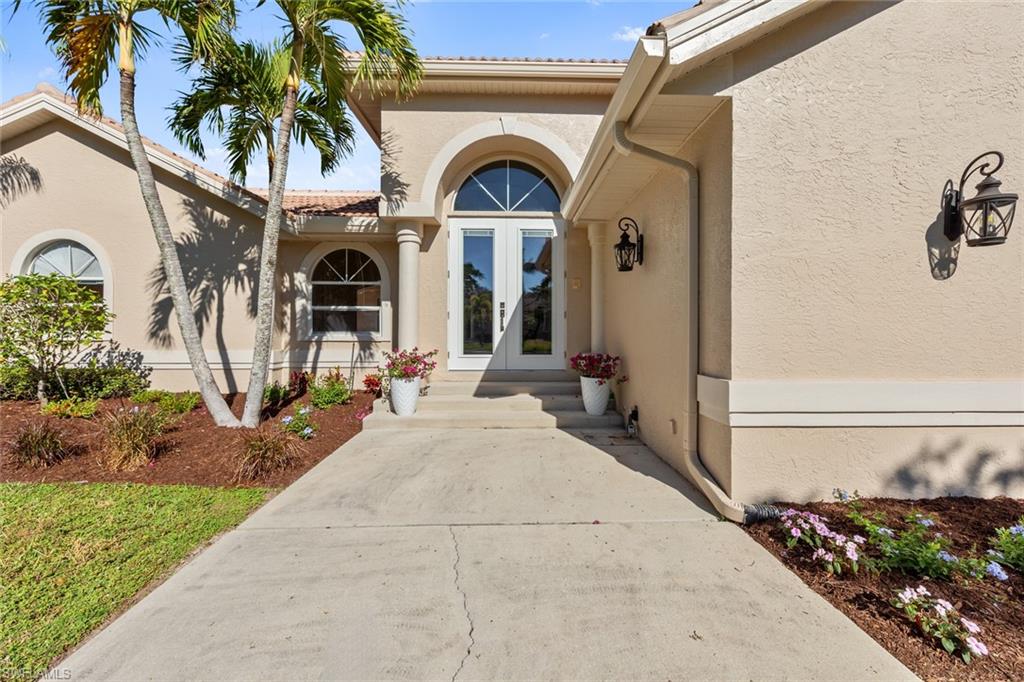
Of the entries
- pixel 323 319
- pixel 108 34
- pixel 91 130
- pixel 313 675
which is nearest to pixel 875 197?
pixel 313 675

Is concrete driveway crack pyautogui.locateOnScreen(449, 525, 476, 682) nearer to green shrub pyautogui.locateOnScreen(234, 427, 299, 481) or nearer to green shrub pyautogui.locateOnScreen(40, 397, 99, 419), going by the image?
green shrub pyautogui.locateOnScreen(234, 427, 299, 481)

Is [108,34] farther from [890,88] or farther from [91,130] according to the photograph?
[890,88]

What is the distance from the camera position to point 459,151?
24.0ft

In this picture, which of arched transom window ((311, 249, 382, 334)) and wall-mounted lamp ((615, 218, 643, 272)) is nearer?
wall-mounted lamp ((615, 218, 643, 272))

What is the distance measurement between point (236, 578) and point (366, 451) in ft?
8.30

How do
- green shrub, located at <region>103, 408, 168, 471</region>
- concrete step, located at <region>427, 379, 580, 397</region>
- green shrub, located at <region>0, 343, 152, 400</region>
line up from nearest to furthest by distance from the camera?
1. green shrub, located at <region>103, 408, 168, 471</region>
2. green shrub, located at <region>0, 343, 152, 400</region>
3. concrete step, located at <region>427, 379, 580, 397</region>

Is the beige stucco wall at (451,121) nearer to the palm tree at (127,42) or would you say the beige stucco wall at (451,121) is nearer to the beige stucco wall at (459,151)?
the beige stucco wall at (459,151)

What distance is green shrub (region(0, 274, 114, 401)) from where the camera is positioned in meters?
6.30

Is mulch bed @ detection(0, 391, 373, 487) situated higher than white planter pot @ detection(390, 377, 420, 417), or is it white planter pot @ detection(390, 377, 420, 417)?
white planter pot @ detection(390, 377, 420, 417)

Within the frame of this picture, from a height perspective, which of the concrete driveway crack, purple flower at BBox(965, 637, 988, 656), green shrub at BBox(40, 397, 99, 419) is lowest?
the concrete driveway crack

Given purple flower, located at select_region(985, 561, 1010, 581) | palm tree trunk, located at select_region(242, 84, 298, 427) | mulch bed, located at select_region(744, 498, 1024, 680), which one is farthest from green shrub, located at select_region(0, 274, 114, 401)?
purple flower, located at select_region(985, 561, 1010, 581)

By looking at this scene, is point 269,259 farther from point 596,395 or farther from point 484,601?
point 484,601

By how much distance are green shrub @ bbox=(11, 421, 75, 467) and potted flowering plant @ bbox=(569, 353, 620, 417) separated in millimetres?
6495

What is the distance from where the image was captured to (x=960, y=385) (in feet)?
10.9
